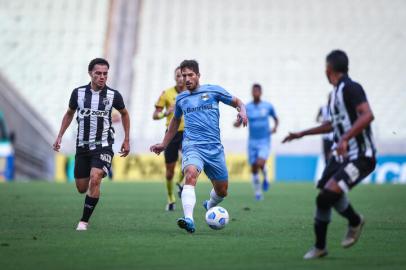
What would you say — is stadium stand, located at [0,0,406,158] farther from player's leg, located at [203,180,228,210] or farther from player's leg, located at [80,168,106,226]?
player's leg, located at [80,168,106,226]

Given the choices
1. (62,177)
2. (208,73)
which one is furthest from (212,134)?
(208,73)

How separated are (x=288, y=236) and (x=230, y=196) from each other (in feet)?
A: 35.1

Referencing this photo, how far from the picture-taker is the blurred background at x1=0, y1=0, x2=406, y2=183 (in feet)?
120

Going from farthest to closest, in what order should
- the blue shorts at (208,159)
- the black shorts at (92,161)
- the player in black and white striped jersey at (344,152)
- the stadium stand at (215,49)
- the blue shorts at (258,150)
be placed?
1. the stadium stand at (215,49)
2. the blue shorts at (258,150)
3. the black shorts at (92,161)
4. the blue shorts at (208,159)
5. the player in black and white striped jersey at (344,152)

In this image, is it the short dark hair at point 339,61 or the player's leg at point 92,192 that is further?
the player's leg at point 92,192

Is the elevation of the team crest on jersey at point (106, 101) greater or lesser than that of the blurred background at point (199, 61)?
lesser

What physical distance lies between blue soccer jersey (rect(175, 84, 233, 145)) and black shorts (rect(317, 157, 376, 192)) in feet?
10.3

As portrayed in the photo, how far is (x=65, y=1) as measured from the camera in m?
44.4

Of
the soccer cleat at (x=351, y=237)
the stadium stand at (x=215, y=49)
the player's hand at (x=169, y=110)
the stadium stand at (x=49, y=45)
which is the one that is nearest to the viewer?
the soccer cleat at (x=351, y=237)

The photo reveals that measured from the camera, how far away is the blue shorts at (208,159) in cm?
1190

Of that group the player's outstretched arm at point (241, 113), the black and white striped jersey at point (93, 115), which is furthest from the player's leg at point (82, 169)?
A: the player's outstretched arm at point (241, 113)

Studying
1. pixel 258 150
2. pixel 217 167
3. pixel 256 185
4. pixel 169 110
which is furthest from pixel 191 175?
pixel 258 150

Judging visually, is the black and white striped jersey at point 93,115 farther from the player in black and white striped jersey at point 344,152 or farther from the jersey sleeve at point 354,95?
the jersey sleeve at point 354,95

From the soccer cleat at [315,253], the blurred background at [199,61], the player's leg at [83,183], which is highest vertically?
the blurred background at [199,61]
